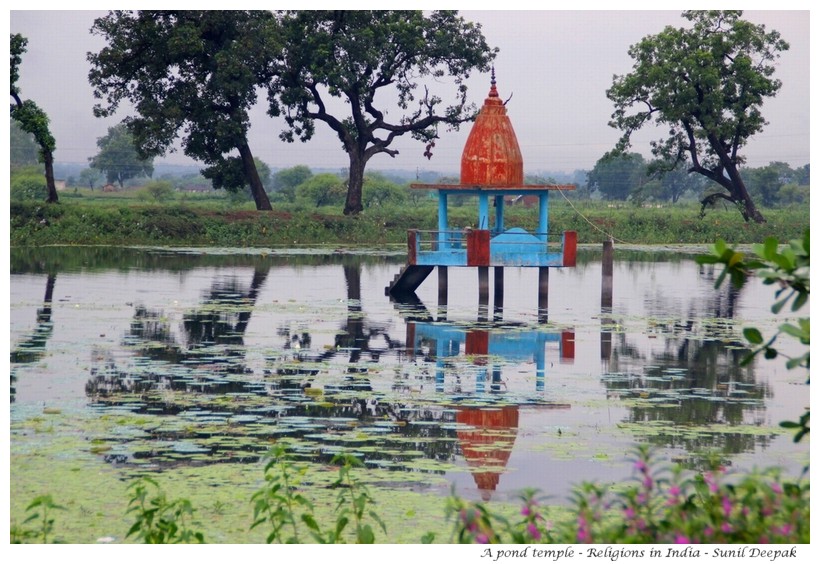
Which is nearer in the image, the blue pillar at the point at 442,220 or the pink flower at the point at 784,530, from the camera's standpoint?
the pink flower at the point at 784,530

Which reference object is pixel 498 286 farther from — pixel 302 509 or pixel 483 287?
pixel 302 509

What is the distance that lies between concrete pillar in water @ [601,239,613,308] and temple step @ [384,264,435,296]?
12.5 feet

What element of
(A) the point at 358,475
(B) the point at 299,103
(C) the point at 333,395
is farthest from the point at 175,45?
(A) the point at 358,475

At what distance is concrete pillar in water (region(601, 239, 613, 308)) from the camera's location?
26438mm

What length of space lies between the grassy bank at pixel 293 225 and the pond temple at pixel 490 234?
417 inches

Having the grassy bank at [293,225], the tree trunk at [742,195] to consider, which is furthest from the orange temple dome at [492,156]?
the tree trunk at [742,195]

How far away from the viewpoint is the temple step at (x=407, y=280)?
91.5ft

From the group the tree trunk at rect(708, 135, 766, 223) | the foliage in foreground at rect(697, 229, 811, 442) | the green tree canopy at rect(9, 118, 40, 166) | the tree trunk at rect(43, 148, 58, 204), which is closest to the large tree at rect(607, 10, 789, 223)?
the tree trunk at rect(708, 135, 766, 223)

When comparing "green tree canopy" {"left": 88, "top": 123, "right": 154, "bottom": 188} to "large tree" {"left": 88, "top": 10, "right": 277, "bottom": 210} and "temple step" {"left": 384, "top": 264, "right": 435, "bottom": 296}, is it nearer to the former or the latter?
"large tree" {"left": 88, "top": 10, "right": 277, "bottom": 210}

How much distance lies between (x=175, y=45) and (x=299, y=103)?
21.8ft

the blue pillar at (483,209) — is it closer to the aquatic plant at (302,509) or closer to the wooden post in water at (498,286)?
the wooden post in water at (498,286)

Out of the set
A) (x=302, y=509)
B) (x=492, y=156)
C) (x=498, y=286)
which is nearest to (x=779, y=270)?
(x=302, y=509)

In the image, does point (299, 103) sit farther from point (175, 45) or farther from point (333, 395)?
point (333, 395)

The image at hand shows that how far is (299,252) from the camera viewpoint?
143ft
